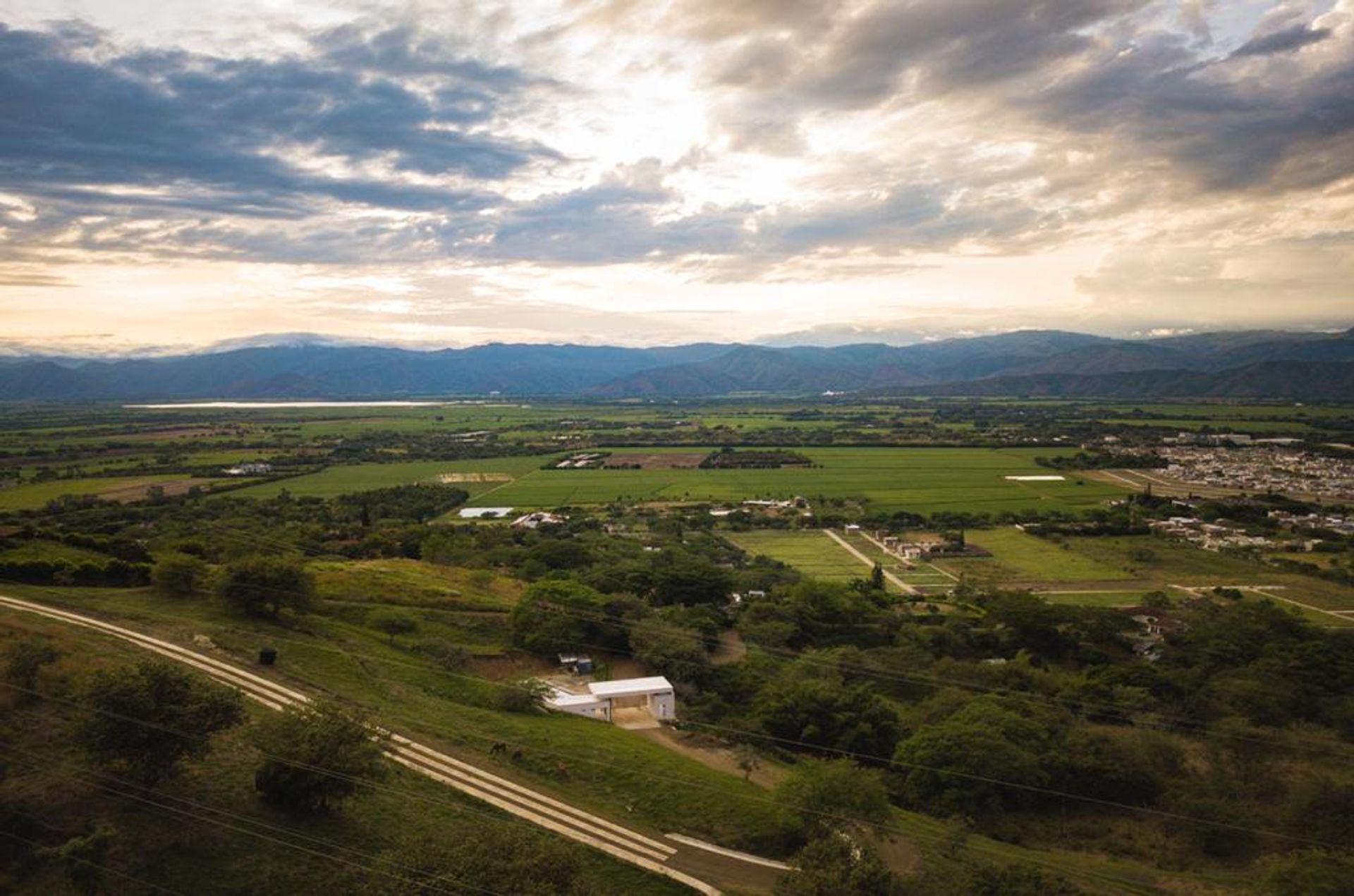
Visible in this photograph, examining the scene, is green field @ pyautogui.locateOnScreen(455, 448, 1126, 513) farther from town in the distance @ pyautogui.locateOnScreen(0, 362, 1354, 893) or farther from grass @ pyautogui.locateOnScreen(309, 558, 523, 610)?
grass @ pyautogui.locateOnScreen(309, 558, 523, 610)

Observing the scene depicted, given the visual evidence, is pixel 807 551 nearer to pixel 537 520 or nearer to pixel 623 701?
pixel 537 520

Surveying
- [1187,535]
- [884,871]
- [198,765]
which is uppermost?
[198,765]

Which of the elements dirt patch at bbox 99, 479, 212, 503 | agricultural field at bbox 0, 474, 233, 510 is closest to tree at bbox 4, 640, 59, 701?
agricultural field at bbox 0, 474, 233, 510

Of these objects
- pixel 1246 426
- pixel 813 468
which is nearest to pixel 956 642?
pixel 813 468

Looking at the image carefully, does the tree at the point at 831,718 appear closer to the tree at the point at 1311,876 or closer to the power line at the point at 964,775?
the power line at the point at 964,775

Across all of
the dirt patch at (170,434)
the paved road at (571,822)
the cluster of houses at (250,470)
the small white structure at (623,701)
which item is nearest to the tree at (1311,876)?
the paved road at (571,822)

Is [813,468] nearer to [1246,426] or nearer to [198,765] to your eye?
[198,765]
